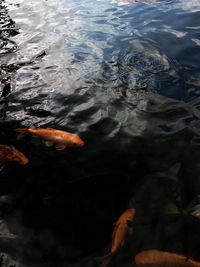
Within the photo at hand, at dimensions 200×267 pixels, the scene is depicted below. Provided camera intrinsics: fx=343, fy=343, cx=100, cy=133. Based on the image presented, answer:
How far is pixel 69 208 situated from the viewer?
5.09 m

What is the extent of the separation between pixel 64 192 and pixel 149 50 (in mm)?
6310

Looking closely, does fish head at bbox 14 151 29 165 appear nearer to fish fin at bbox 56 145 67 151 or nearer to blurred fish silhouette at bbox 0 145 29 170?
blurred fish silhouette at bbox 0 145 29 170

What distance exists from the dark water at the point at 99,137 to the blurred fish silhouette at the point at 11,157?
15 centimetres

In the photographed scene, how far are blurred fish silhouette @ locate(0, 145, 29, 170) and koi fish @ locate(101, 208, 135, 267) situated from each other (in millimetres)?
2176

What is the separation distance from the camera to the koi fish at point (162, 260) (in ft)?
12.7

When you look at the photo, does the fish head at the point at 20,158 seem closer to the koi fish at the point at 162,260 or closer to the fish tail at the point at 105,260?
the fish tail at the point at 105,260

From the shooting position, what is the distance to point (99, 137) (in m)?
6.64

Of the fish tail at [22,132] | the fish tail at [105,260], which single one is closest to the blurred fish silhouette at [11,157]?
the fish tail at [22,132]

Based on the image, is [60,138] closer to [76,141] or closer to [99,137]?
[76,141]

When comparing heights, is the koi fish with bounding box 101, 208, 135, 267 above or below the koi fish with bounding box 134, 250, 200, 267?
below

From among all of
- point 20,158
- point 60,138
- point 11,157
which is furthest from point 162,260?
point 11,157

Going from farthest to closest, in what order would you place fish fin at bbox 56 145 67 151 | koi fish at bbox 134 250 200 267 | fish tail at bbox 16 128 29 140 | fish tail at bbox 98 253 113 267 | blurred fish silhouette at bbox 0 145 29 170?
fish tail at bbox 16 128 29 140
fish fin at bbox 56 145 67 151
blurred fish silhouette at bbox 0 145 29 170
fish tail at bbox 98 253 113 267
koi fish at bbox 134 250 200 267

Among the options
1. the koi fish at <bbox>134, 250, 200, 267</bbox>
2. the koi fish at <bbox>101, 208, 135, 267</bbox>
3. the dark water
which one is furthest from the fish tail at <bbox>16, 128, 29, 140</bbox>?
the koi fish at <bbox>134, 250, 200, 267</bbox>

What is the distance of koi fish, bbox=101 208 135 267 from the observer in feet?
14.1
